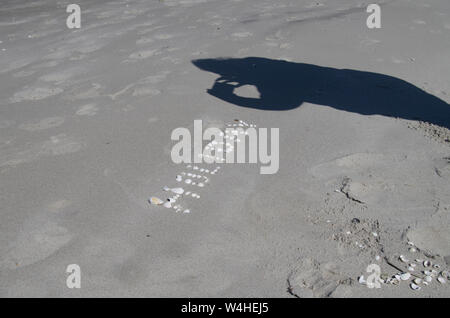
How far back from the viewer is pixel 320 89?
5.95 m

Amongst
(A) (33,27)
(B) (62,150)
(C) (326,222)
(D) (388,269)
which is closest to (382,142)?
(C) (326,222)

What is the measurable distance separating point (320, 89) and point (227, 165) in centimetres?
229

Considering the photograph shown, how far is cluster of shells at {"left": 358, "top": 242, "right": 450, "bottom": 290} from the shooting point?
2.89m

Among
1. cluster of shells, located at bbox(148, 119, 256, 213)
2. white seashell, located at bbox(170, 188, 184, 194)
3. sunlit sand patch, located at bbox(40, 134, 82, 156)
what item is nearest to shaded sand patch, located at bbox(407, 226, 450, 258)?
cluster of shells, located at bbox(148, 119, 256, 213)

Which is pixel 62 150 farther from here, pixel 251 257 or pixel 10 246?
pixel 251 257

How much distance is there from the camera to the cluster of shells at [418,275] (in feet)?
9.48

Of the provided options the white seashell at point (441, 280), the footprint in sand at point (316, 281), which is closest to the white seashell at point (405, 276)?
the white seashell at point (441, 280)

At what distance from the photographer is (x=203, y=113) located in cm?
532

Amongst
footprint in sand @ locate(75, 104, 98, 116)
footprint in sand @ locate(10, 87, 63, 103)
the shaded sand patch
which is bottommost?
the shaded sand patch

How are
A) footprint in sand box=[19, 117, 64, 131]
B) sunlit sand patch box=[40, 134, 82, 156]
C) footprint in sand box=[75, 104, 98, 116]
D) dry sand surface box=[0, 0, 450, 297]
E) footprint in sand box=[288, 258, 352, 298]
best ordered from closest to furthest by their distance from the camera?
footprint in sand box=[288, 258, 352, 298]
dry sand surface box=[0, 0, 450, 297]
sunlit sand patch box=[40, 134, 82, 156]
footprint in sand box=[19, 117, 64, 131]
footprint in sand box=[75, 104, 98, 116]

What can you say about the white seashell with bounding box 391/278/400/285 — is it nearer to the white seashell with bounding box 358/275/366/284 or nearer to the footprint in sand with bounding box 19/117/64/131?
the white seashell with bounding box 358/275/366/284

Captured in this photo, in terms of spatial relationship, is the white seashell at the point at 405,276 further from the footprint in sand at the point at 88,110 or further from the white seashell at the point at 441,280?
the footprint in sand at the point at 88,110

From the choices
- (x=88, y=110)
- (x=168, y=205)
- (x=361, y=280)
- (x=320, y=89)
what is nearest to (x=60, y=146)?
(x=88, y=110)

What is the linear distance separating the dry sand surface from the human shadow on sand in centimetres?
3
